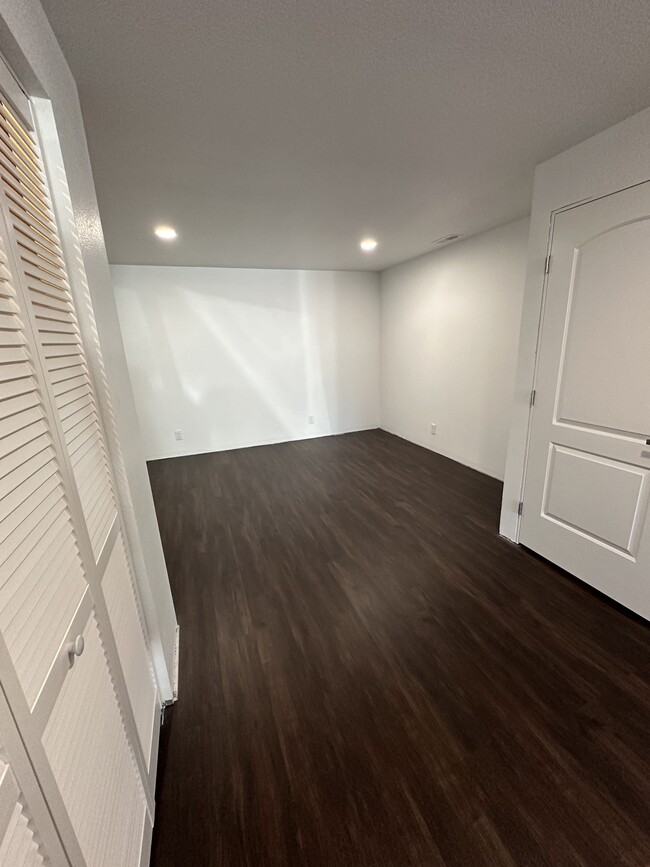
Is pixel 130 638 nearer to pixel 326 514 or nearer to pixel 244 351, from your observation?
pixel 326 514

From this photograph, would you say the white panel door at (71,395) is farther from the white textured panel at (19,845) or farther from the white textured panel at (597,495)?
the white textured panel at (597,495)

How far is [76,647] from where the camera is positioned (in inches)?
27.6

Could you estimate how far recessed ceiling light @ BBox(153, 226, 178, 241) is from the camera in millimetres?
2826

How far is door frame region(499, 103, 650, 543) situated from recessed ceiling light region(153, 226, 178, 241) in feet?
8.65

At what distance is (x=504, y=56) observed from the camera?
47.8 inches

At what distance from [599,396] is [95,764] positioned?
2416 mm

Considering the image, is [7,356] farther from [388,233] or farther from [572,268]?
[388,233]

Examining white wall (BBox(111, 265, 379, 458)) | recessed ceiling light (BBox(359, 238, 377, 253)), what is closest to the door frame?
recessed ceiling light (BBox(359, 238, 377, 253))

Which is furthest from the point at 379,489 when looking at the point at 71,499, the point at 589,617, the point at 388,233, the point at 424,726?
the point at 71,499

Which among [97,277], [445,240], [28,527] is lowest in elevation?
[28,527]

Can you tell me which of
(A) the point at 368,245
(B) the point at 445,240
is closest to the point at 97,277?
(A) the point at 368,245

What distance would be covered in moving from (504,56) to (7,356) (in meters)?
1.77

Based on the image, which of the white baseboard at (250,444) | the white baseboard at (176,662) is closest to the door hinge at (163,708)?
the white baseboard at (176,662)

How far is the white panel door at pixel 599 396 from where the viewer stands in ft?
5.54
